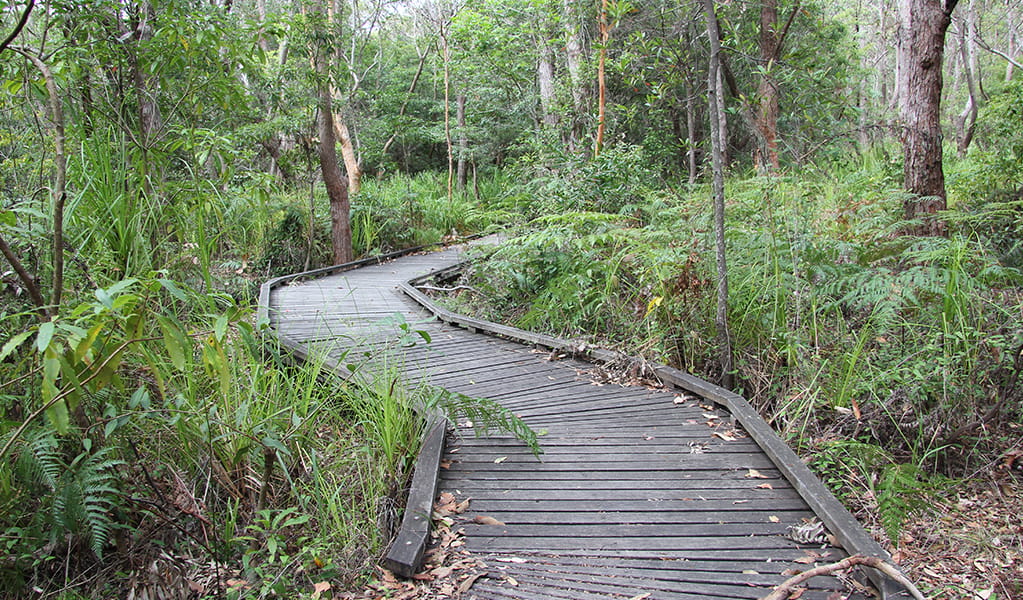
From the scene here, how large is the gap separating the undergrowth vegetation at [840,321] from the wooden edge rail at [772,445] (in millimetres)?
205

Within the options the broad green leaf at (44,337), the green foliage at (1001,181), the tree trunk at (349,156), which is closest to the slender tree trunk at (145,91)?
the broad green leaf at (44,337)

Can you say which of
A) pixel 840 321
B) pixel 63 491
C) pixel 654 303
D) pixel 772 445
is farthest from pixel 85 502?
pixel 840 321

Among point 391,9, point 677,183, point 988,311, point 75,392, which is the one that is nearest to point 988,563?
point 988,311

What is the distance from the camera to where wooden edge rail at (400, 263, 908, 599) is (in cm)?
256

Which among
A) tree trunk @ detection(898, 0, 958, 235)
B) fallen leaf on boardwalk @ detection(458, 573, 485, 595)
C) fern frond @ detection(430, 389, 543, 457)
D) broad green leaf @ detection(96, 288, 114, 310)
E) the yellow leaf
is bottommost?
Answer: fallen leaf on boardwalk @ detection(458, 573, 485, 595)

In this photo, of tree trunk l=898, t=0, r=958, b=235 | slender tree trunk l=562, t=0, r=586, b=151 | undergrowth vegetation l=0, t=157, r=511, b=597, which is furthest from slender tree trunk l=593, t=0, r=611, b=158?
undergrowth vegetation l=0, t=157, r=511, b=597

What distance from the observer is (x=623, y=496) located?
3.18 metres

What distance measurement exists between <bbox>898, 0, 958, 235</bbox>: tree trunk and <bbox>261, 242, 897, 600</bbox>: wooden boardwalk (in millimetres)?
3608

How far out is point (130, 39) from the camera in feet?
14.5

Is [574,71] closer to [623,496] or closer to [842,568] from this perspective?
[623,496]

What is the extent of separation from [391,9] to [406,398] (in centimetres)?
1878

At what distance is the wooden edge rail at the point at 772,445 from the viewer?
8.40 feet

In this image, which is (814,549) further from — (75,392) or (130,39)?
(130,39)

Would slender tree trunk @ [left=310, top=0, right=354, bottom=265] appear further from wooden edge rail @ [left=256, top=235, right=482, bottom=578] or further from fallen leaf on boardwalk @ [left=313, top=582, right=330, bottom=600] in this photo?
fallen leaf on boardwalk @ [left=313, top=582, right=330, bottom=600]
